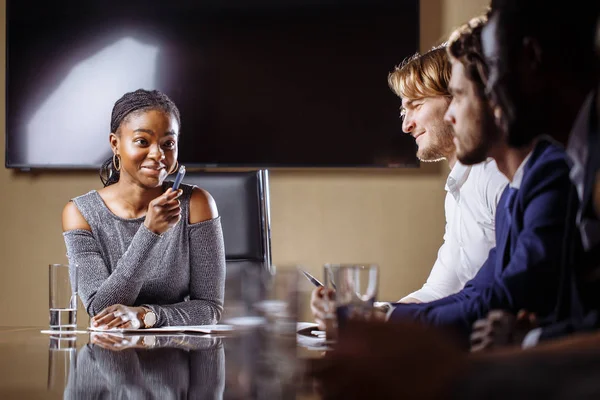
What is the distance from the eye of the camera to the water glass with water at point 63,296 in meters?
1.61

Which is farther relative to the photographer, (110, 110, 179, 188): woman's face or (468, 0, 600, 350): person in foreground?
(110, 110, 179, 188): woman's face

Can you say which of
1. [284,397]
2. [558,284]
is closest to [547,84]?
[558,284]

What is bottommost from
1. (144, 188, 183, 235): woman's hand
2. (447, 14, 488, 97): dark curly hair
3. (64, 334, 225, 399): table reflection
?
(64, 334, 225, 399): table reflection

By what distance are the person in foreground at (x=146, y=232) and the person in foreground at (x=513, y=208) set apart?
1007mm

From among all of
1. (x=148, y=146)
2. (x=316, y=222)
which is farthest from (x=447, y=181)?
(x=316, y=222)

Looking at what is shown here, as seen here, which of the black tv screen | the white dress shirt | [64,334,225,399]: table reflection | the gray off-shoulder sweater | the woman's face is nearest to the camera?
[64,334,225,399]: table reflection

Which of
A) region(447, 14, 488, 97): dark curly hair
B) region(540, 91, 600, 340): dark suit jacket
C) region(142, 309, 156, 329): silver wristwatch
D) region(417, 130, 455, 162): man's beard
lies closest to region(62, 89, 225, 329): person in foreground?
region(142, 309, 156, 329): silver wristwatch

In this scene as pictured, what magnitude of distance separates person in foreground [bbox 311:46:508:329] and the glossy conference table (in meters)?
0.40

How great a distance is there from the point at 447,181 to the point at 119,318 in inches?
28.8

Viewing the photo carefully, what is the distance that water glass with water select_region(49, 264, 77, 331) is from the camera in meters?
1.61

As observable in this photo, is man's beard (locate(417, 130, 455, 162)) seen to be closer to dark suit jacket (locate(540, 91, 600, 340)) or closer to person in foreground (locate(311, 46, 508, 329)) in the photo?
person in foreground (locate(311, 46, 508, 329))

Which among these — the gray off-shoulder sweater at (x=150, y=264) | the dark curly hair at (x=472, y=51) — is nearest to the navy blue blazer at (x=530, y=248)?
the dark curly hair at (x=472, y=51)

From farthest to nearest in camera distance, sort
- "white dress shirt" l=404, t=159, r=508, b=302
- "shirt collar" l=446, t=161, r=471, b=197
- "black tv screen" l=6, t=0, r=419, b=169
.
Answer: "black tv screen" l=6, t=0, r=419, b=169, "shirt collar" l=446, t=161, r=471, b=197, "white dress shirt" l=404, t=159, r=508, b=302

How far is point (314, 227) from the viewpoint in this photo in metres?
3.15
